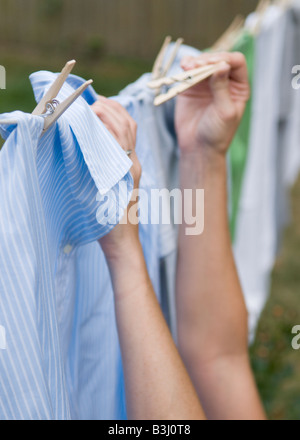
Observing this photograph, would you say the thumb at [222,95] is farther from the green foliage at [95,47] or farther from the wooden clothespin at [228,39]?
the green foliage at [95,47]

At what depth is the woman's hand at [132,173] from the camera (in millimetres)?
773

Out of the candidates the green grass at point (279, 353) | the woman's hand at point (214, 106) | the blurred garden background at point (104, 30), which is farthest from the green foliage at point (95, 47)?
the woman's hand at point (214, 106)

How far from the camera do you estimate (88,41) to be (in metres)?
6.31

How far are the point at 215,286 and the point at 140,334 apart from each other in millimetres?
295

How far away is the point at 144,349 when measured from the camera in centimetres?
77

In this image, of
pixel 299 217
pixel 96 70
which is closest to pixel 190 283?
pixel 299 217

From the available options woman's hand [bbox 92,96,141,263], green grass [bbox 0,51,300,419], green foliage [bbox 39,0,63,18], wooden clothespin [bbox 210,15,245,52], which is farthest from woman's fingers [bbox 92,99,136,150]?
green foliage [bbox 39,0,63,18]

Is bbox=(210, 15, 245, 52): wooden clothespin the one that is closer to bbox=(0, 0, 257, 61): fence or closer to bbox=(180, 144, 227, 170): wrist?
bbox=(180, 144, 227, 170): wrist

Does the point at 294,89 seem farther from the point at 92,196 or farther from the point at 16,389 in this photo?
the point at 16,389

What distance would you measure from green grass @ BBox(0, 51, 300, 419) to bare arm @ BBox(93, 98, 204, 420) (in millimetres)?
1565

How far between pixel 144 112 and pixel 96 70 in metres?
5.24

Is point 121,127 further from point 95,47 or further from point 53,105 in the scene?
point 95,47

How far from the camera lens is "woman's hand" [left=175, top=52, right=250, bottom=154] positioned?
3.34 ft

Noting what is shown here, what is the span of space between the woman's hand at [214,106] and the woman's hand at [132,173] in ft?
0.76
